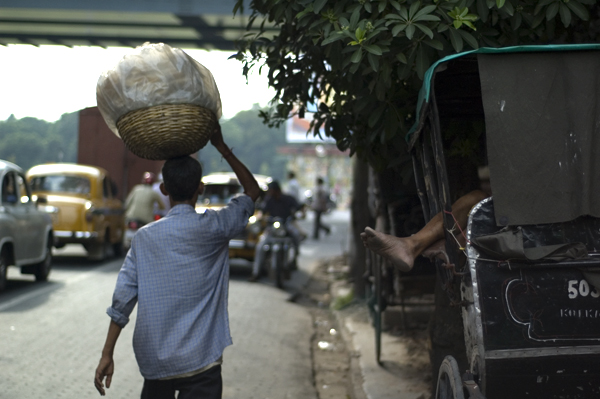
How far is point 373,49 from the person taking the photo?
3.90 metres

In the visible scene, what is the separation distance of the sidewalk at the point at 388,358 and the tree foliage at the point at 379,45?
2063mm

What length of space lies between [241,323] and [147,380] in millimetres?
6011

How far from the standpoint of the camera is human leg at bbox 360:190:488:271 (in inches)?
150

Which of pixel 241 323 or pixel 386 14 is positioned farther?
pixel 241 323

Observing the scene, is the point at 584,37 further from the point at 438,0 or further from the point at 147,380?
the point at 147,380

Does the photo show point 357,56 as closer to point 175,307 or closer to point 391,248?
point 391,248

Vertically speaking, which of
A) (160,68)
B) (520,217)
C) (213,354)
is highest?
(160,68)

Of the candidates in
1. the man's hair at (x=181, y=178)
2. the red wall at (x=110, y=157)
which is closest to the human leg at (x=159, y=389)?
the man's hair at (x=181, y=178)

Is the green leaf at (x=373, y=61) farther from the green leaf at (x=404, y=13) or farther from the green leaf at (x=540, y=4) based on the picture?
the green leaf at (x=540, y=4)

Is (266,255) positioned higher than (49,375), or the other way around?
(266,255)

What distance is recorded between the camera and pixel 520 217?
356cm

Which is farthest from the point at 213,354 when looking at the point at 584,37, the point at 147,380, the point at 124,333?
the point at 124,333

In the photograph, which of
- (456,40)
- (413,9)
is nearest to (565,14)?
(456,40)

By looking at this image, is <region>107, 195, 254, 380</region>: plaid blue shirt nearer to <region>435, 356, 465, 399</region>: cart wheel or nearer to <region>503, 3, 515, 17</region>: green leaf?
<region>435, 356, 465, 399</region>: cart wheel
